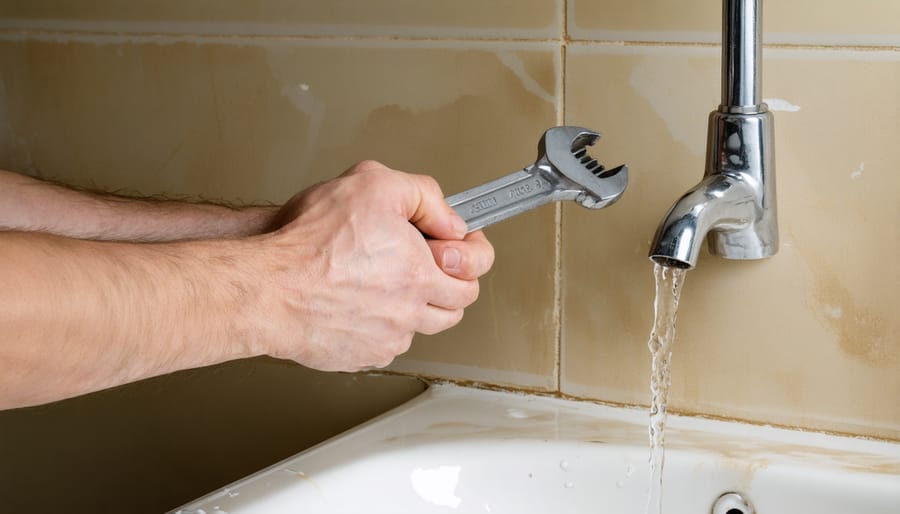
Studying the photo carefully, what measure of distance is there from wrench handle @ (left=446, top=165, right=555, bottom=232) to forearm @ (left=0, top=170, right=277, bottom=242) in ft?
0.51

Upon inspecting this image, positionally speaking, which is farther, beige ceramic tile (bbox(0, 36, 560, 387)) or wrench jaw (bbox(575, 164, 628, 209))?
beige ceramic tile (bbox(0, 36, 560, 387))

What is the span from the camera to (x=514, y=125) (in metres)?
0.70

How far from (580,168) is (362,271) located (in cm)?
14

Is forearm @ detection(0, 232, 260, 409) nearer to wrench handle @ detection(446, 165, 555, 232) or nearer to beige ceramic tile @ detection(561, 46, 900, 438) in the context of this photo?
wrench handle @ detection(446, 165, 555, 232)

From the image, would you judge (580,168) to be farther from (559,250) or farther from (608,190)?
(559,250)

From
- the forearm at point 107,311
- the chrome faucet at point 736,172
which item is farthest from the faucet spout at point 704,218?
the forearm at point 107,311

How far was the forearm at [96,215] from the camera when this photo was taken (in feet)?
2.27

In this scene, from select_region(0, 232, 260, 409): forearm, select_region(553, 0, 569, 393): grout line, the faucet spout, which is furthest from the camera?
select_region(553, 0, 569, 393): grout line

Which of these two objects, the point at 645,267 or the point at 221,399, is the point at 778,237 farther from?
the point at 221,399

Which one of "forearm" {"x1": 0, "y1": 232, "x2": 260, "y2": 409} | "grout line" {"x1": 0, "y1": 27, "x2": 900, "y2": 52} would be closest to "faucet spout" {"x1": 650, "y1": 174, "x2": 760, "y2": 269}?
"grout line" {"x1": 0, "y1": 27, "x2": 900, "y2": 52}

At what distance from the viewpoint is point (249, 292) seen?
0.52 metres

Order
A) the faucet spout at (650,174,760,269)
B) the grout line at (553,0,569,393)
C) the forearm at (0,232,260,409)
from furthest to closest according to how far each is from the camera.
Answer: the grout line at (553,0,569,393)
the faucet spout at (650,174,760,269)
the forearm at (0,232,260,409)

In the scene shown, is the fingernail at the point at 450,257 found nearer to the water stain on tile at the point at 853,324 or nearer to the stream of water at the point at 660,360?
the stream of water at the point at 660,360

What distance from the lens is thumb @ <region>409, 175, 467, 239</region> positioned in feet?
1.86
